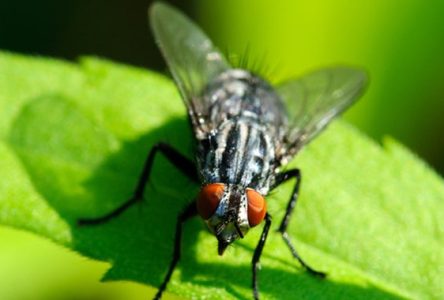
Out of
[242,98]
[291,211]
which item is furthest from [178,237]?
[242,98]

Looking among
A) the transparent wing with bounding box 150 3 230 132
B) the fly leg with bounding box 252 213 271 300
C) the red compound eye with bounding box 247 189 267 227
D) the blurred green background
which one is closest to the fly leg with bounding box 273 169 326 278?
the fly leg with bounding box 252 213 271 300

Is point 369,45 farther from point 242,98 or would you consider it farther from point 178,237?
point 178,237

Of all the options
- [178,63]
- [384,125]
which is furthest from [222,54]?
[384,125]

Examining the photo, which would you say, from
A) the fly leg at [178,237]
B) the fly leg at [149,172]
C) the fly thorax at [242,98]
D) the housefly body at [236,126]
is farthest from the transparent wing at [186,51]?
the fly leg at [178,237]

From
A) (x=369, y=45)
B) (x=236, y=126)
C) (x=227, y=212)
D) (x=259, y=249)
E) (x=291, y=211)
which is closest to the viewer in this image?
(x=227, y=212)

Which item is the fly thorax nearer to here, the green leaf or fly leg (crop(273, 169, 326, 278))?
the green leaf

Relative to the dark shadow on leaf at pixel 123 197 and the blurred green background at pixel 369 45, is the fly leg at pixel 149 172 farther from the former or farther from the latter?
the blurred green background at pixel 369 45
